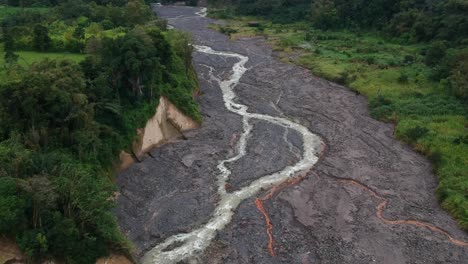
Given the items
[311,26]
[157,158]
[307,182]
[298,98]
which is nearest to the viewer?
[307,182]

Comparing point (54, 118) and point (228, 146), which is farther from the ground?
point (54, 118)

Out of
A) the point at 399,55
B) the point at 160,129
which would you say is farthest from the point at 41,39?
the point at 399,55

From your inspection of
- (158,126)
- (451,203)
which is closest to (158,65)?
(158,126)

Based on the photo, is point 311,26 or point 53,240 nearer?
point 53,240

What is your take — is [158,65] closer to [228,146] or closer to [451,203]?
[228,146]

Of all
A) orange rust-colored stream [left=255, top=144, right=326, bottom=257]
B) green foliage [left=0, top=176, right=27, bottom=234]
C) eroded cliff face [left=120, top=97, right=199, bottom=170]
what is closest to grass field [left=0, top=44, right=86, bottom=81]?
eroded cliff face [left=120, top=97, right=199, bottom=170]

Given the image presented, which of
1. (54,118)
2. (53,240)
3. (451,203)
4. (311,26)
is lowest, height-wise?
(311,26)

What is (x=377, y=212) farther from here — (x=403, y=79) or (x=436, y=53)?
(x=436, y=53)
